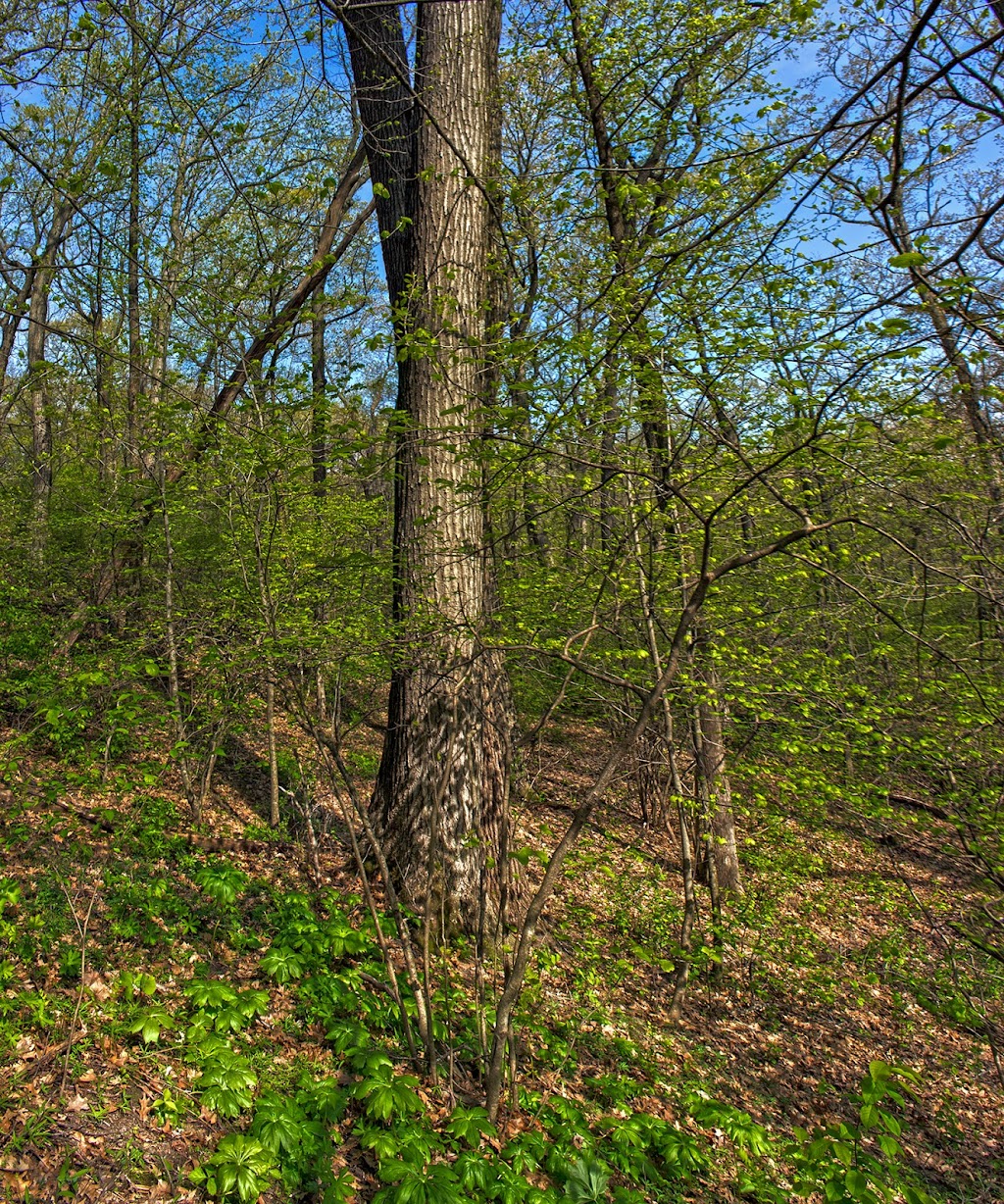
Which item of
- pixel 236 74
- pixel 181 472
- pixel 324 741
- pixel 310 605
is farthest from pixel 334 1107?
pixel 236 74

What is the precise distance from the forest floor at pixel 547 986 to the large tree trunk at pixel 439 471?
2.23ft

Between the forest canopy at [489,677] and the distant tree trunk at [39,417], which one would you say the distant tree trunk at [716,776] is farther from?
the distant tree trunk at [39,417]

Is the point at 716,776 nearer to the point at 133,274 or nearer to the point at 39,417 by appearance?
the point at 133,274

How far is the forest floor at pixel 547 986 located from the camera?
262cm

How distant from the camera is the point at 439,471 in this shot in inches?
181

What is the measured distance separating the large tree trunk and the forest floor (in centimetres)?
68

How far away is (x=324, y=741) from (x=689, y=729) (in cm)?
404

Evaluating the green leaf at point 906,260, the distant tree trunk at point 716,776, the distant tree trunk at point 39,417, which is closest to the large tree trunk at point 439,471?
the distant tree trunk at point 716,776

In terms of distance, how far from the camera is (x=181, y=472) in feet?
18.6

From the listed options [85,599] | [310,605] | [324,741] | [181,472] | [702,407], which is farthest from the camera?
[85,599]

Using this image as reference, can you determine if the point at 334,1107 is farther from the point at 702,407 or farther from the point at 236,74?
the point at 236,74

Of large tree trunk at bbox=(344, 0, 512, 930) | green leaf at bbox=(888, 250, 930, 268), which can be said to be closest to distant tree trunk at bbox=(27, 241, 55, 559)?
large tree trunk at bbox=(344, 0, 512, 930)

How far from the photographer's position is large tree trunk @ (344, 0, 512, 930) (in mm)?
4273

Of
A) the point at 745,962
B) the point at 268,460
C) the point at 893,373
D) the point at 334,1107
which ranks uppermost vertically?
the point at 893,373
